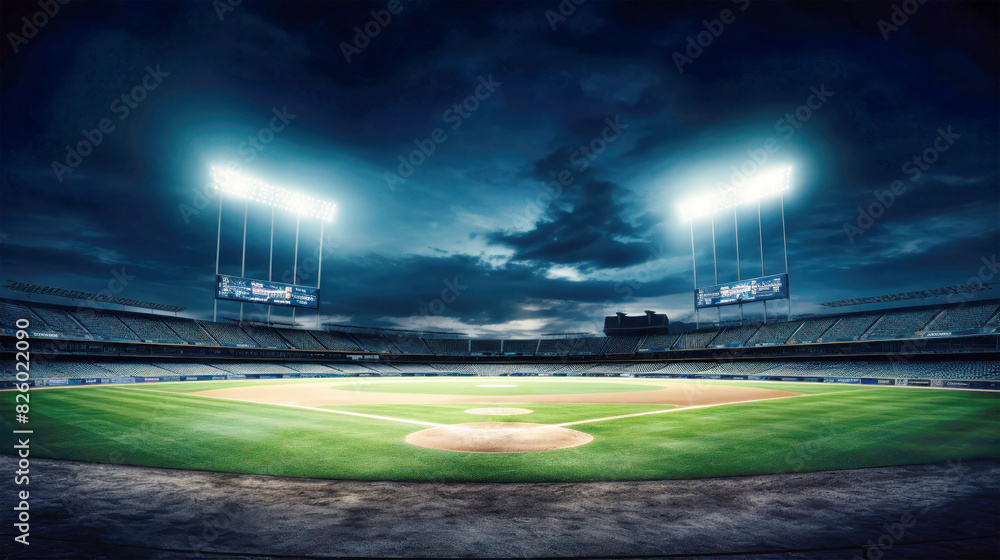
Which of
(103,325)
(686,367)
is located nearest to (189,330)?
(103,325)

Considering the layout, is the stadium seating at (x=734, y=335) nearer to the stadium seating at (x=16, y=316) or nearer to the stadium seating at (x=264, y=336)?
the stadium seating at (x=264, y=336)

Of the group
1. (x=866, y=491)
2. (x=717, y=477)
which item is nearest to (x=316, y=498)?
(x=717, y=477)

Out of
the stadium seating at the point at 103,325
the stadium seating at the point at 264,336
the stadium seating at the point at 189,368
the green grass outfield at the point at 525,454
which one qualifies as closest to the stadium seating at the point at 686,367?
the green grass outfield at the point at 525,454

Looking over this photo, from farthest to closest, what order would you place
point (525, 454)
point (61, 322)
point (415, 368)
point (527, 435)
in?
point (415, 368)
point (61, 322)
point (527, 435)
point (525, 454)

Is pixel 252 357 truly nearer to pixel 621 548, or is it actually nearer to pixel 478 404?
pixel 478 404

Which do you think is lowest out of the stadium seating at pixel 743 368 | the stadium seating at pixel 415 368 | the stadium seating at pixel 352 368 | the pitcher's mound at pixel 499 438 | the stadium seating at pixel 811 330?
the stadium seating at pixel 415 368

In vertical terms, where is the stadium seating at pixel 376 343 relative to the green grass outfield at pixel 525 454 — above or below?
above

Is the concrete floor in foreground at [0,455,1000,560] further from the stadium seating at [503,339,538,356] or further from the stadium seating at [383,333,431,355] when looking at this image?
the stadium seating at [503,339,538,356]

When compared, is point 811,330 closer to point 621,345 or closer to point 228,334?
point 621,345

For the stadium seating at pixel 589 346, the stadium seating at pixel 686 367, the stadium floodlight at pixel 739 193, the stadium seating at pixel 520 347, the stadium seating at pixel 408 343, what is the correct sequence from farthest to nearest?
the stadium seating at pixel 520 347 → the stadium seating at pixel 589 346 → the stadium seating at pixel 408 343 → the stadium seating at pixel 686 367 → the stadium floodlight at pixel 739 193
